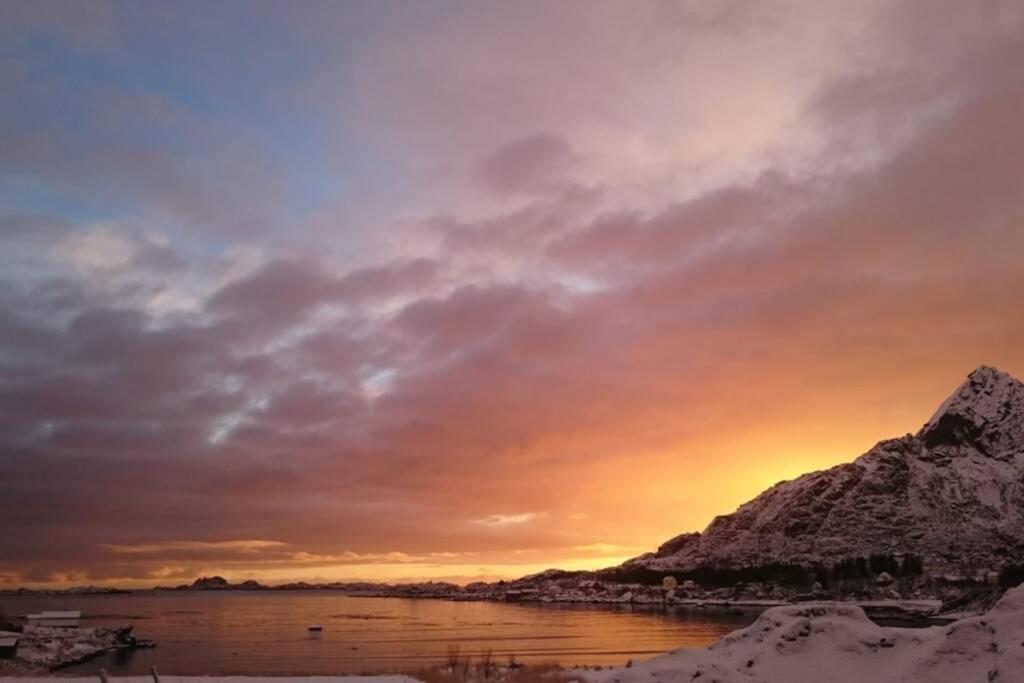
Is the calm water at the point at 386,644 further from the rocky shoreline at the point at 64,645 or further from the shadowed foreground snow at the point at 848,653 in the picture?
the shadowed foreground snow at the point at 848,653

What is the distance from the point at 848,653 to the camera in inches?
1153

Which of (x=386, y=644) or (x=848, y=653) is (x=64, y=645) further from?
(x=848, y=653)

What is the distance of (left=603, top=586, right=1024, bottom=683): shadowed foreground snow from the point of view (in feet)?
80.9

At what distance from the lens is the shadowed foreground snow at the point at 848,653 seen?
24656 millimetres

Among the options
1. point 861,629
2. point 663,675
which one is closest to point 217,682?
point 663,675

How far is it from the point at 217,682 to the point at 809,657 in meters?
21.6

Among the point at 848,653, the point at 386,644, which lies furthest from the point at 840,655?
the point at 386,644

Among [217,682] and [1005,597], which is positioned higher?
[1005,597]

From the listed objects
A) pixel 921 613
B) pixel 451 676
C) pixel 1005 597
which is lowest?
pixel 921 613

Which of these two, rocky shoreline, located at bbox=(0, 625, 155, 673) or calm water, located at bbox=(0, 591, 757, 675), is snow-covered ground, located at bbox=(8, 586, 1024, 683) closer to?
calm water, located at bbox=(0, 591, 757, 675)

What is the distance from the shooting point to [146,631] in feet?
427

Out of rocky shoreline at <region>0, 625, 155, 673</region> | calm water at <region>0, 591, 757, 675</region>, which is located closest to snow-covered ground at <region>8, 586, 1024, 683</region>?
calm water at <region>0, 591, 757, 675</region>

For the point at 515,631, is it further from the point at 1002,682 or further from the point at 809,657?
the point at 1002,682

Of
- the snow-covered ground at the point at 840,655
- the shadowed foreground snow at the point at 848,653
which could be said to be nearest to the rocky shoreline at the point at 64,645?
the snow-covered ground at the point at 840,655
